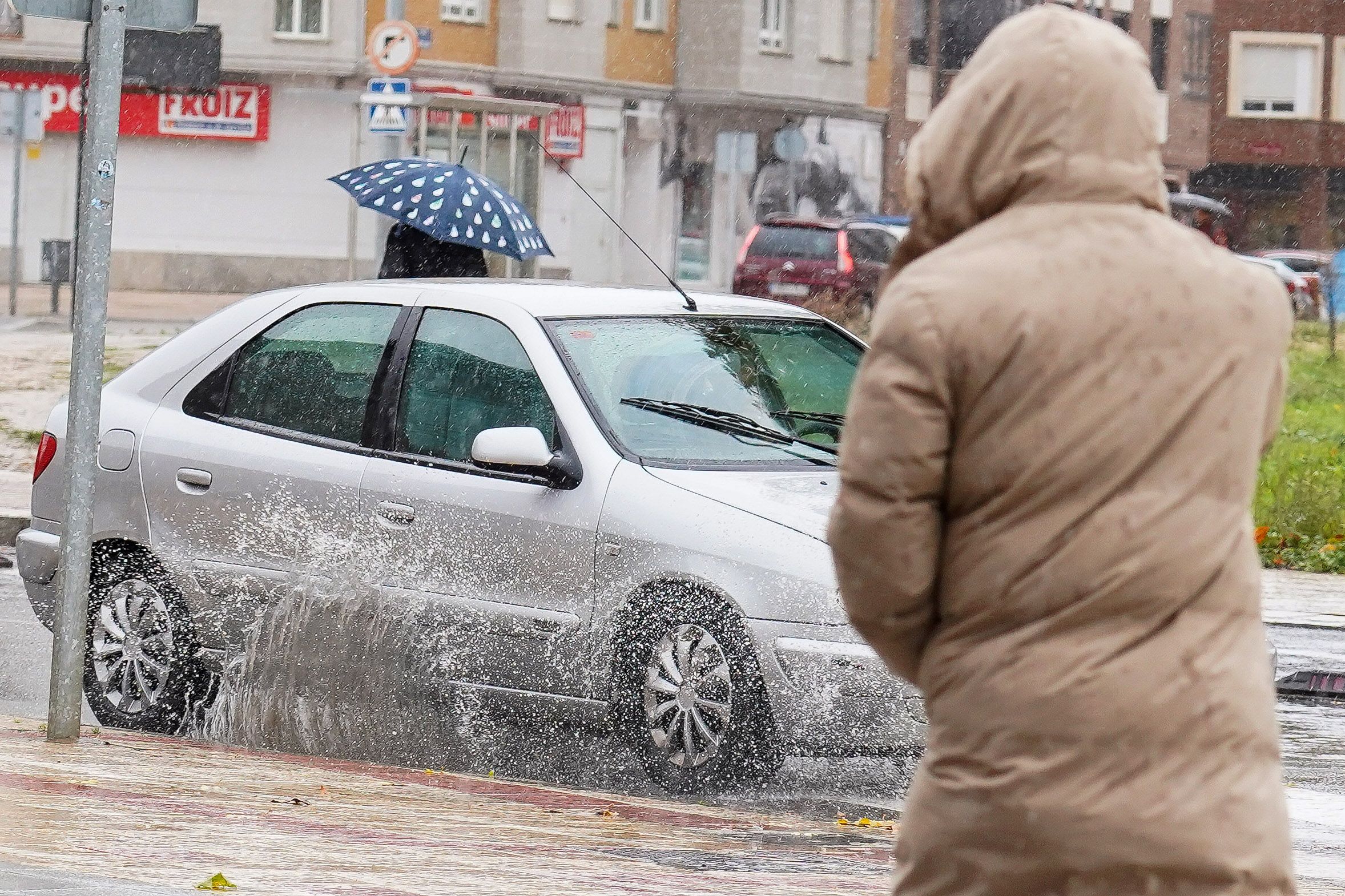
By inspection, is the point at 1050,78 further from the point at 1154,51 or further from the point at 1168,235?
the point at 1154,51

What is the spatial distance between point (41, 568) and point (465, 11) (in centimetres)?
3759

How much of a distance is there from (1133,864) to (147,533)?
5.78m

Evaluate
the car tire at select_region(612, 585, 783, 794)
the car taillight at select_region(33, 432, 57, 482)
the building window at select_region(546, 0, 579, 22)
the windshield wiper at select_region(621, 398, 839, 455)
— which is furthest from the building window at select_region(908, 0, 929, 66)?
the car tire at select_region(612, 585, 783, 794)

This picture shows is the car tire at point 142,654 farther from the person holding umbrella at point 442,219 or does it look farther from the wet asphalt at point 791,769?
the person holding umbrella at point 442,219

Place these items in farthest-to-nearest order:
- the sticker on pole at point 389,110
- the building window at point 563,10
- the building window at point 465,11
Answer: the building window at point 563,10 < the building window at point 465,11 < the sticker on pole at point 389,110

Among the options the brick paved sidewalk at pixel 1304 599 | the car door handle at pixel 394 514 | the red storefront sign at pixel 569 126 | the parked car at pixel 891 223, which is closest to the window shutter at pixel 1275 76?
the red storefront sign at pixel 569 126

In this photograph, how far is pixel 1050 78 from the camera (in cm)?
266

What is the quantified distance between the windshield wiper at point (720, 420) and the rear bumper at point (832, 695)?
0.89 meters

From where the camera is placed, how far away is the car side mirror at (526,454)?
682cm

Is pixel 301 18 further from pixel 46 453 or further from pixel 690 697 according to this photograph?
pixel 690 697

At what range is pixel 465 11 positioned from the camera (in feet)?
146

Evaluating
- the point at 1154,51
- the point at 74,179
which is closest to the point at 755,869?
the point at 74,179

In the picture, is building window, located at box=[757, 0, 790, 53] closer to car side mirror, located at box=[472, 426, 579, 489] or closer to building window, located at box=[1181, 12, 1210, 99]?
building window, located at box=[1181, 12, 1210, 99]

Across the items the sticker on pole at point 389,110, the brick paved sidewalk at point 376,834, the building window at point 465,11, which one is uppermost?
the building window at point 465,11
